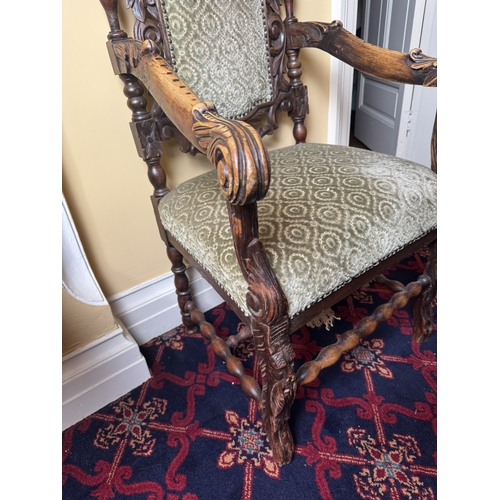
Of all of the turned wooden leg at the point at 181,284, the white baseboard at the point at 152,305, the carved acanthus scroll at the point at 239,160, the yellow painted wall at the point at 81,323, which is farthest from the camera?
the white baseboard at the point at 152,305

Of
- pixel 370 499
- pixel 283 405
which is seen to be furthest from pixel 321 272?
pixel 370 499

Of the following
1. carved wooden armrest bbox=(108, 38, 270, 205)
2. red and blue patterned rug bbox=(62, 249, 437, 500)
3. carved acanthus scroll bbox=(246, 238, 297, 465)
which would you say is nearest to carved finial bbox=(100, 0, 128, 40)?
carved wooden armrest bbox=(108, 38, 270, 205)

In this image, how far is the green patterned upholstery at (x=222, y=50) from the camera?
78cm

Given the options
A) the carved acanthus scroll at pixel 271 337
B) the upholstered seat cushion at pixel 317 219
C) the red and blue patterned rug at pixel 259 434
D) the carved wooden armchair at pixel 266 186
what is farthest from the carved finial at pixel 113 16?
the red and blue patterned rug at pixel 259 434

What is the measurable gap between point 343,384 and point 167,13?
0.99 m

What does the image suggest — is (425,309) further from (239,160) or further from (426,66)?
(239,160)

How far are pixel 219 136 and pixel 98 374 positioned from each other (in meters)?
0.79

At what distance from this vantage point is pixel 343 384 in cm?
99

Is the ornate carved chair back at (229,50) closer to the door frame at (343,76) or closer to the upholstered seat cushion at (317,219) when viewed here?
the upholstered seat cushion at (317,219)

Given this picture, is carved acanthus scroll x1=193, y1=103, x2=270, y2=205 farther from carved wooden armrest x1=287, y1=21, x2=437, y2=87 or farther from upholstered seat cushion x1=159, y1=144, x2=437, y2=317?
carved wooden armrest x1=287, y1=21, x2=437, y2=87

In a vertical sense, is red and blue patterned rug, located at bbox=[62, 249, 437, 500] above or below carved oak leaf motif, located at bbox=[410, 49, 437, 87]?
below

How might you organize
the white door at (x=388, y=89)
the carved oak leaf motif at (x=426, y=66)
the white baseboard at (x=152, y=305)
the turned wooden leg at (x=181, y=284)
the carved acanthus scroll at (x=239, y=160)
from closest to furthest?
the carved acanthus scroll at (x=239, y=160), the carved oak leaf motif at (x=426, y=66), the turned wooden leg at (x=181, y=284), the white baseboard at (x=152, y=305), the white door at (x=388, y=89)

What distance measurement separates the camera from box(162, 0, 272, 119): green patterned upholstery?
0.78 m
